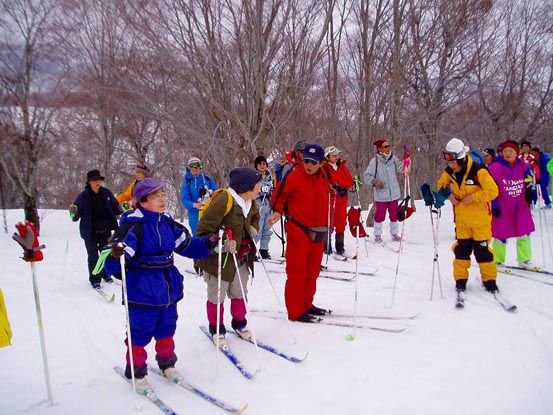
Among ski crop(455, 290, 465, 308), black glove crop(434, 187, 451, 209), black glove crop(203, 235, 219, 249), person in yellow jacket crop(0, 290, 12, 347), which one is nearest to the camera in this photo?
person in yellow jacket crop(0, 290, 12, 347)

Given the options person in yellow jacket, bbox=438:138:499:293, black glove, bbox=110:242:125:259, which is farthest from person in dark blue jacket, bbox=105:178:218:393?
person in yellow jacket, bbox=438:138:499:293

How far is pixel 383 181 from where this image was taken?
28.3 ft

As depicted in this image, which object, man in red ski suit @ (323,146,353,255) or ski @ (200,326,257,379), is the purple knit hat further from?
man in red ski suit @ (323,146,353,255)

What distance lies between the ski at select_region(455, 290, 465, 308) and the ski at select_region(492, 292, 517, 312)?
1.19 ft

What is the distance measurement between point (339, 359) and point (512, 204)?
3.94m

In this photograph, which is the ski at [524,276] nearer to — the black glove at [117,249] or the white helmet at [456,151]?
the white helmet at [456,151]

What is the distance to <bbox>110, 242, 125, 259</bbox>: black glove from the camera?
2.97 m

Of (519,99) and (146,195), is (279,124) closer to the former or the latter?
(146,195)

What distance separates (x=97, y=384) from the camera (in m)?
3.53

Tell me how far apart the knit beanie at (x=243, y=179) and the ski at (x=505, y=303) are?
10.4 feet

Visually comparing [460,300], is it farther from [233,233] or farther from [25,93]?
[25,93]

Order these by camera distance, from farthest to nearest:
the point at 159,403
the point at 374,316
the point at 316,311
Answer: the point at 316,311 → the point at 374,316 → the point at 159,403

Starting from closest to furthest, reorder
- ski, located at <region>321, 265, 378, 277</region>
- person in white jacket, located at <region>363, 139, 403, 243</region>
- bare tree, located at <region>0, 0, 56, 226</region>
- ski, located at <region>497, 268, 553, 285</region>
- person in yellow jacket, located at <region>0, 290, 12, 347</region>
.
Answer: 1. person in yellow jacket, located at <region>0, 290, 12, 347</region>
2. ski, located at <region>497, 268, 553, 285</region>
3. ski, located at <region>321, 265, 378, 277</region>
4. person in white jacket, located at <region>363, 139, 403, 243</region>
5. bare tree, located at <region>0, 0, 56, 226</region>

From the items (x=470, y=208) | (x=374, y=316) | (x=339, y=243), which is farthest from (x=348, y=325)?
(x=339, y=243)
